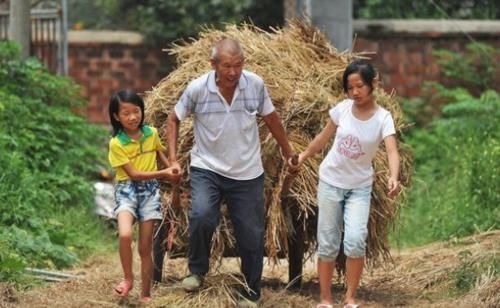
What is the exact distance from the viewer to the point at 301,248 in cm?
856

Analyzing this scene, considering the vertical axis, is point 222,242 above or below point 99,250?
above

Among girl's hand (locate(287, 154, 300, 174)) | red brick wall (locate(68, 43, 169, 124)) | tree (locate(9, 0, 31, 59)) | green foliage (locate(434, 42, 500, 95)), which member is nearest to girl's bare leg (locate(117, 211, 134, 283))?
girl's hand (locate(287, 154, 300, 174))

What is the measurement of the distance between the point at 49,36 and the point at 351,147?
27.5ft

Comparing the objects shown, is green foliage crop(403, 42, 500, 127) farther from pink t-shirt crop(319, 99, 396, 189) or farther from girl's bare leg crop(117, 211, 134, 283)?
girl's bare leg crop(117, 211, 134, 283)

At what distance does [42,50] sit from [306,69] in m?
7.11

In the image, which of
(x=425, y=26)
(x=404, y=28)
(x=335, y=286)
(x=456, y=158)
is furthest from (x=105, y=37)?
(x=335, y=286)

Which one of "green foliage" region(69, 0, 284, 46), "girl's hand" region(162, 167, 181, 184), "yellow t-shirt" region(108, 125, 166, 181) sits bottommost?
"green foliage" region(69, 0, 284, 46)

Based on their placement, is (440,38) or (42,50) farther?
(440,38)

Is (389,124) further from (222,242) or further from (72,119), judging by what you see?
(72,119)

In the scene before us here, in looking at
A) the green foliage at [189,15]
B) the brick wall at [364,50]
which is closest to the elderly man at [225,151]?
the brick wall at [364,50]

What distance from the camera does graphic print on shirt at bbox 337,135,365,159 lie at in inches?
302

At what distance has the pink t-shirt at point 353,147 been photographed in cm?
766

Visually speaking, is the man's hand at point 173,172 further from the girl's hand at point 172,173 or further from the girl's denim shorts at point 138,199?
the girl's denim shorts at point 138,199

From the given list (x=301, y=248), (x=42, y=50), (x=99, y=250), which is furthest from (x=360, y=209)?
(x=42, y=50)
